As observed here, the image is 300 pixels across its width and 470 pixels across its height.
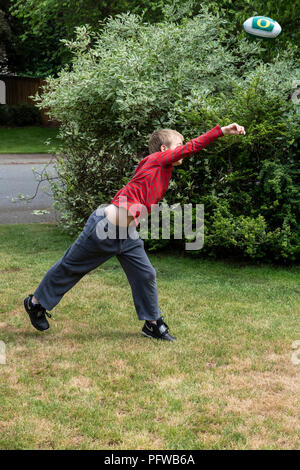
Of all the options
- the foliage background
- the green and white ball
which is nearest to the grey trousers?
the green and white ball

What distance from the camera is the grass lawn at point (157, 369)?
3088 millimetres

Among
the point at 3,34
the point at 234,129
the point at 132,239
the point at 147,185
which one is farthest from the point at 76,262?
the point at 3,34

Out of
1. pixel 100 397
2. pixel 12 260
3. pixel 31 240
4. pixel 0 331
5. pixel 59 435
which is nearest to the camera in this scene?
pixel 59 435

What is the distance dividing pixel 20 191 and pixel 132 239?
29.6 ft

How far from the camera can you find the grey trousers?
4.30 m

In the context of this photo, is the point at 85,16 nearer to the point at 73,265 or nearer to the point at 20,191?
the point at 20,191

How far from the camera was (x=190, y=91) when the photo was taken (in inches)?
291

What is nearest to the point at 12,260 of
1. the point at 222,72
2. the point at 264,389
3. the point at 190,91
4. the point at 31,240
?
the point at 31,240

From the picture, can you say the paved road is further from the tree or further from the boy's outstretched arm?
the tree

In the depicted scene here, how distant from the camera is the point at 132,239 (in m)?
4.39

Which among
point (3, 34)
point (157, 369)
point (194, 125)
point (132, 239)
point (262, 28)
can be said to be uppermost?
point (3, 34)
